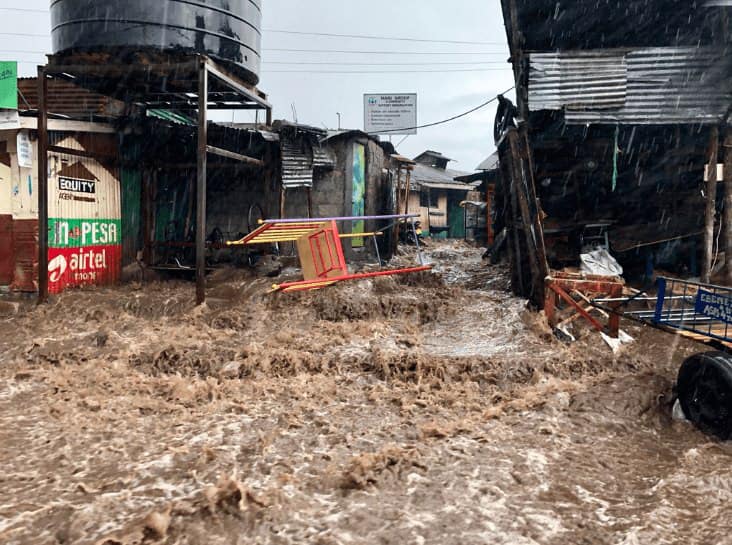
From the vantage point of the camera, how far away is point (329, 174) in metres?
13.6

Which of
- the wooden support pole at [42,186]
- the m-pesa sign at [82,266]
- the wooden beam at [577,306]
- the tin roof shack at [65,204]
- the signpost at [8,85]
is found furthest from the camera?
the m-pesa sign at [82,266]

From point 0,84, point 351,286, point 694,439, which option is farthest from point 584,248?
point 0,84

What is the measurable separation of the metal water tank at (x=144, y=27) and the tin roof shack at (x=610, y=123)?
537 cm

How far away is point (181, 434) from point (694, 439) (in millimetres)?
4531

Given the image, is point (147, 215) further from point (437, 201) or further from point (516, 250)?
point (437, 201)

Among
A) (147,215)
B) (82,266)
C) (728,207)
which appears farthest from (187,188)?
(728,207)

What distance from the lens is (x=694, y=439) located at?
4.81 meters

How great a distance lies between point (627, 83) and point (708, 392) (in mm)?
6702

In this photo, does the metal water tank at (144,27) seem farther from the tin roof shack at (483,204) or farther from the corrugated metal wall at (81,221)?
the tin roof shack at (483,204)

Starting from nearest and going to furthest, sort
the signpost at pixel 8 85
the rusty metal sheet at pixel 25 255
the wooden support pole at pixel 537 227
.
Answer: the wooden support pole at pixel 537 227
the signpost at pixel 8 85
the rusty metal sheet at pixel 25 255

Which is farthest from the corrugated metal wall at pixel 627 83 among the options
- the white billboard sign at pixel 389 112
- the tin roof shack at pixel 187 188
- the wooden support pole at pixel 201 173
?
the white billboard sign at pixel 389 112

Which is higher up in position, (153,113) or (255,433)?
(153,113)

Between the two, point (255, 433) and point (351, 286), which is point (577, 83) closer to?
point (351, 286)

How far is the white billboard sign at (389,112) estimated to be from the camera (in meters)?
27.4
